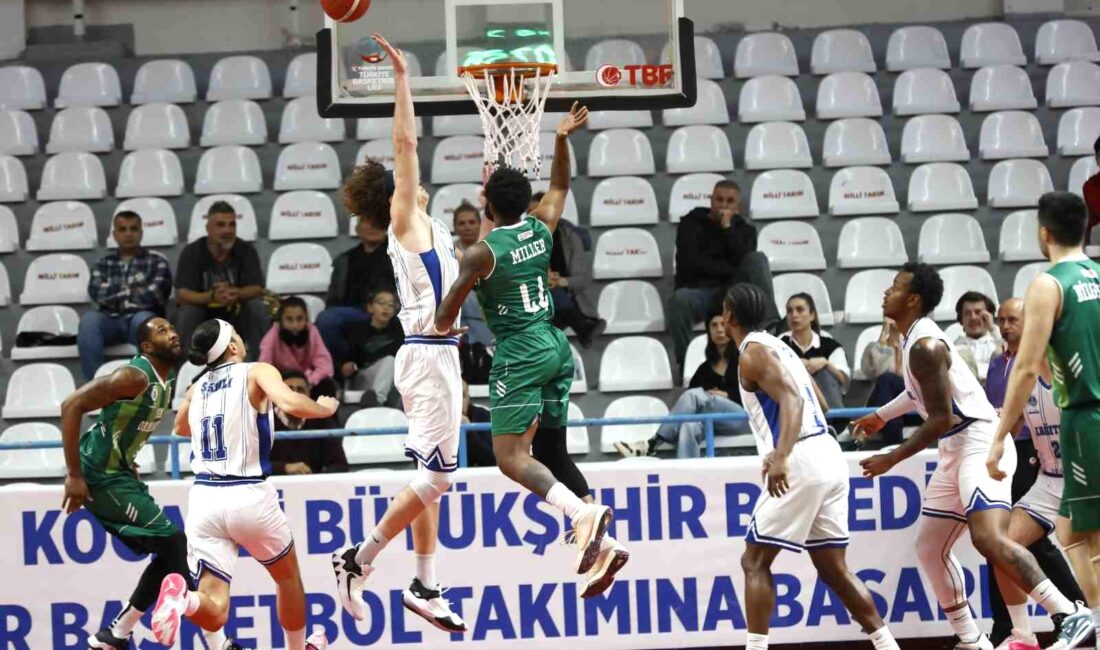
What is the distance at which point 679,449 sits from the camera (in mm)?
10164

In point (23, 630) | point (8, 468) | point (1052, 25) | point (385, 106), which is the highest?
point (1052, 25)

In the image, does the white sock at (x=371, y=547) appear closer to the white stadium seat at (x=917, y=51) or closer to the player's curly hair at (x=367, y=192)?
the player's curly hair at (x=367, y=192)

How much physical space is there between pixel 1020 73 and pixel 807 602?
715cm

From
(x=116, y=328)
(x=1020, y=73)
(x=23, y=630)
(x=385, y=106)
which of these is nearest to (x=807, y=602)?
(x=385, y=106)

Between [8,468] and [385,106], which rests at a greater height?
[385,106]

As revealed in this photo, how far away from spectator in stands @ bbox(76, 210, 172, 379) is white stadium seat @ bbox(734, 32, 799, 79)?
20.0ft

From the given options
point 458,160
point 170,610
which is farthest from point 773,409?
point 458,160

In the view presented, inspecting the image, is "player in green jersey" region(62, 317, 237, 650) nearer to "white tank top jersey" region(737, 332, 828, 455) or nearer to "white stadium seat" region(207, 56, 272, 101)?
"white tank top jersey" region(737, 332, 828, 455)

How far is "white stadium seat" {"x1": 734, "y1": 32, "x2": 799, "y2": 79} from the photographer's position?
14.9m

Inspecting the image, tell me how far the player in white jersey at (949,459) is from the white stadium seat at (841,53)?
6922 mm

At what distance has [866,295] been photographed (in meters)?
12.7

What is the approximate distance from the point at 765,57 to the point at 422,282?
27.0 feet

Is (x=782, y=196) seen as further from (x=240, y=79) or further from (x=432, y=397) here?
(x=432, y=397)

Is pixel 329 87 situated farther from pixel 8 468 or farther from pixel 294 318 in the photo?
pixel 8 468
